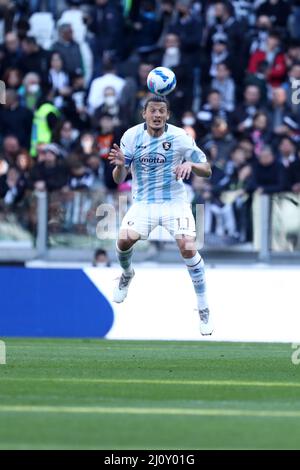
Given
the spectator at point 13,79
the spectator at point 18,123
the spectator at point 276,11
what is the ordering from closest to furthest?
the spectator at point 18,123 → the spectator at point 13,79 → the spectator at point 276,11

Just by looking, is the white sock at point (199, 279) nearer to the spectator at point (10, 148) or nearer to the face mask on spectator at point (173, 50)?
the spectator at point (10, 148)

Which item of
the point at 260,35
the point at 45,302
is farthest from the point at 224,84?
the point at 45,302

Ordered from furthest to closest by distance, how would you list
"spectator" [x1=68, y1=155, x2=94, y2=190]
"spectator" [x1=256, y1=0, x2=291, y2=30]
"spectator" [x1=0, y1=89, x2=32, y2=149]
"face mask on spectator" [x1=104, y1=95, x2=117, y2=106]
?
"spectator" [x1=256, y1=0, x2=291, y2=30] → "face mask on spectator" [x1=104, y1=95, x2=117, y2=106] → "spectator" [x1=0, y1=89, x2=32, y2=149] → "spectator" [x1=68, y1=155, x2=94, y2=190]

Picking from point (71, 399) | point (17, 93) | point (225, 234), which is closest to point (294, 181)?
point (225, 234)

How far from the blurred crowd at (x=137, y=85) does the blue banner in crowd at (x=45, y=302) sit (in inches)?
49.0

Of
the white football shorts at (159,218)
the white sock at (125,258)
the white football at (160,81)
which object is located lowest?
the white sock at (125,258)

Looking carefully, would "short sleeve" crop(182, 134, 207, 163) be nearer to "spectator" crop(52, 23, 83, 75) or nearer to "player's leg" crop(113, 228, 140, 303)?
"player's leg" crop(113, 228, 140, 303)

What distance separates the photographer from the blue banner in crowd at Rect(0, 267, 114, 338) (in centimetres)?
2034

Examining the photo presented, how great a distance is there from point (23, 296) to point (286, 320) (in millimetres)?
3870

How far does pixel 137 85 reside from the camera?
Answer: 2541cm

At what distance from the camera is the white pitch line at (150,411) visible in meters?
9.92

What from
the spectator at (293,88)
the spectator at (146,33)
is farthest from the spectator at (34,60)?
A: the spectator at (293,88)

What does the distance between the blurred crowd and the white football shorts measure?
4.58m

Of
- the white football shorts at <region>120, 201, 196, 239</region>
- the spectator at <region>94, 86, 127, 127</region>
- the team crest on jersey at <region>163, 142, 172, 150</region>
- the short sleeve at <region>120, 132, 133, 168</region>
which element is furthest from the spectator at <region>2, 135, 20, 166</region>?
the team crest on jersey at <region>163, 142, 172, 150</region>
